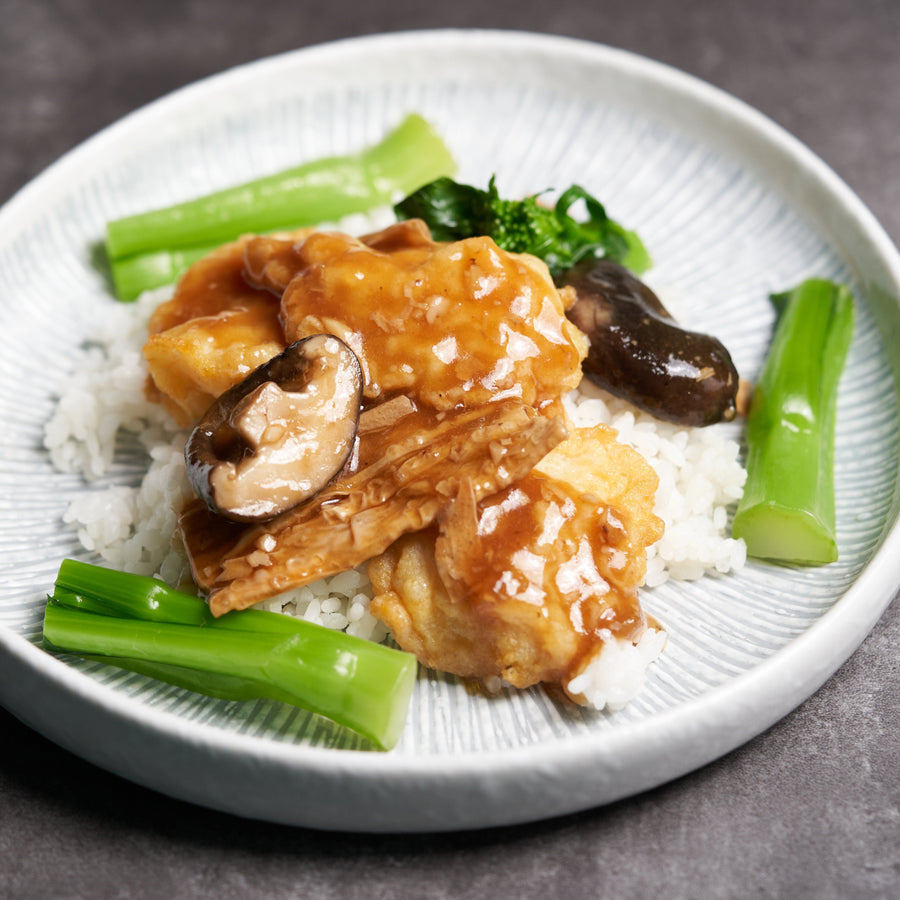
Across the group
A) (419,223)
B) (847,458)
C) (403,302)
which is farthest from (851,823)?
(419,223)

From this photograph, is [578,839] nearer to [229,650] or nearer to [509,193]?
[229,650]

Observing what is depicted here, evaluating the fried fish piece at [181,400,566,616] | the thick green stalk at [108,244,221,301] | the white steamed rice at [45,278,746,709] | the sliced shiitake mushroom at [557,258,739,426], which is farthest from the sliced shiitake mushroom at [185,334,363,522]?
the thick green stalk at [108,244,221,301]

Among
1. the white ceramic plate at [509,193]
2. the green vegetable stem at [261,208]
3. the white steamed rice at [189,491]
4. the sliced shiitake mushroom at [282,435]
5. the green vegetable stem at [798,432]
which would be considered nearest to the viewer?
the white ceramic plate at [509,193]

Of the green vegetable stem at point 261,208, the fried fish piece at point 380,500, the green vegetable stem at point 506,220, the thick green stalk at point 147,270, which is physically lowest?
the thick green stalk at point 147,270

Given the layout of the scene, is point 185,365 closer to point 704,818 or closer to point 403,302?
point 403,302

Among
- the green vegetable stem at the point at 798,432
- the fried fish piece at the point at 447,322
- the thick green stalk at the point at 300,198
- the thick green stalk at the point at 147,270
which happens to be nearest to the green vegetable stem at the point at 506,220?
the fried fish piece at the point at 447,322

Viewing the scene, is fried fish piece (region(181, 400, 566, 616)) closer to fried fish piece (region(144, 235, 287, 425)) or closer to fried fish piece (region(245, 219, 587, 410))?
fried fish piece (region(245, 219, 587, 410))

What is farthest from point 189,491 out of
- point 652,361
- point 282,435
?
point 652,361

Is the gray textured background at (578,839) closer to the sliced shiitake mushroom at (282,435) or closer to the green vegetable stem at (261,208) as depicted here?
the sliced shiitake mushroom at (282,435)
